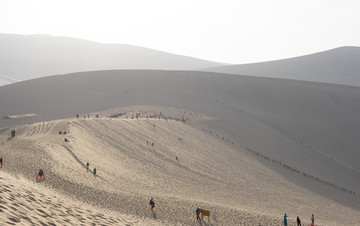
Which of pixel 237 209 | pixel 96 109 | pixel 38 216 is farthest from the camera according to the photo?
pixel 96 109

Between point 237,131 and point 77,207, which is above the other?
point 237,131

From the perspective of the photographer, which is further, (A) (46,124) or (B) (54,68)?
(B) (54,68)

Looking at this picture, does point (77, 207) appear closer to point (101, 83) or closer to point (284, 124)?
point (284, 124)

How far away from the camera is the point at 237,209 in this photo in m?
16.5

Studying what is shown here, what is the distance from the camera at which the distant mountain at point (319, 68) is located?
108 meters

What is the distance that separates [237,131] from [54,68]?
180 meters

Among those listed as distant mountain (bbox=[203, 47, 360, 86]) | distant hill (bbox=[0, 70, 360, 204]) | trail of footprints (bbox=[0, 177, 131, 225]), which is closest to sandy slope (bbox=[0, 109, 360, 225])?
trail of footprints (bbox=[0, 177, 131, 225])

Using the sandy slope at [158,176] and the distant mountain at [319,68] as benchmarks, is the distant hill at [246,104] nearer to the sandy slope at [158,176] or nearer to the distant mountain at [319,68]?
the sandy slope at [158,176]

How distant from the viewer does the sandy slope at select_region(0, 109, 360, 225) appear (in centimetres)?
1495

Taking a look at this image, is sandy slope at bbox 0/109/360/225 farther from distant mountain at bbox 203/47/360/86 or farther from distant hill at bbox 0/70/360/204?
distant mountain at bbox 203/47/360/86

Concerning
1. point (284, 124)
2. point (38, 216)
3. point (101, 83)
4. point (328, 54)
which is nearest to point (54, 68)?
point (101, 83)

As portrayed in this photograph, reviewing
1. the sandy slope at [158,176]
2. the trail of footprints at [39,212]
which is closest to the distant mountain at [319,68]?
the sandy slope at [158,176]

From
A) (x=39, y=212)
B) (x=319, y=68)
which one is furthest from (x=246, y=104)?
(x=319, y=68)

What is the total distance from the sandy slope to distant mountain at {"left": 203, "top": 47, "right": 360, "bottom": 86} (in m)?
88.7
